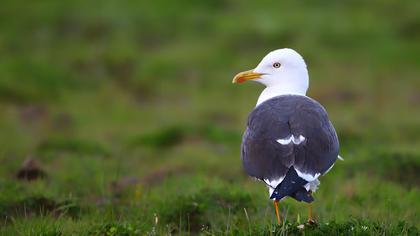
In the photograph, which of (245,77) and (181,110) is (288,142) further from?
(181,110)

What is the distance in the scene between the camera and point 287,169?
5.34 m

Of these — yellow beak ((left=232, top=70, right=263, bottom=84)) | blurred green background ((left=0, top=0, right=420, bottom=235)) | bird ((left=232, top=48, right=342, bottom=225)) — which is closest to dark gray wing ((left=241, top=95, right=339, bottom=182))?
bird ((left=232, top=48, right=342, bottom=225))

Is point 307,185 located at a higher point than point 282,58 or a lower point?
lower

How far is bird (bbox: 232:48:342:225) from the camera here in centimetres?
530

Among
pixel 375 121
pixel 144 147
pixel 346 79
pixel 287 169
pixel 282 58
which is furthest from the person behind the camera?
pixel 346 79

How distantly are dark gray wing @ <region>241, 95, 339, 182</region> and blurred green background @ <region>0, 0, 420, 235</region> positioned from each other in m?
0.44

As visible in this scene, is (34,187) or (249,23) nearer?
(34,187)

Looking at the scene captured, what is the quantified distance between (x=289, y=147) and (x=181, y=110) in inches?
356

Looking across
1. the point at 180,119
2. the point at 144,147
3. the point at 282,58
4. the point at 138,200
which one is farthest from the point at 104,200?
the point at 180,119

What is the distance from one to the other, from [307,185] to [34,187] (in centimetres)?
308

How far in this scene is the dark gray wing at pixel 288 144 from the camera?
5410 millimetres

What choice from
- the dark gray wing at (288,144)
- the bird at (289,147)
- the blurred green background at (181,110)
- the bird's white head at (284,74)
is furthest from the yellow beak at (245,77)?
the blurred green background at (181,110)

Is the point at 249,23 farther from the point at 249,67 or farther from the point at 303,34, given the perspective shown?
the point at 249,67

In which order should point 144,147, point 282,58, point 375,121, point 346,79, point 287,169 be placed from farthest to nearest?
point 346,79 < point 375,121 < point 144,147 < point 282,58 < point 287,169
